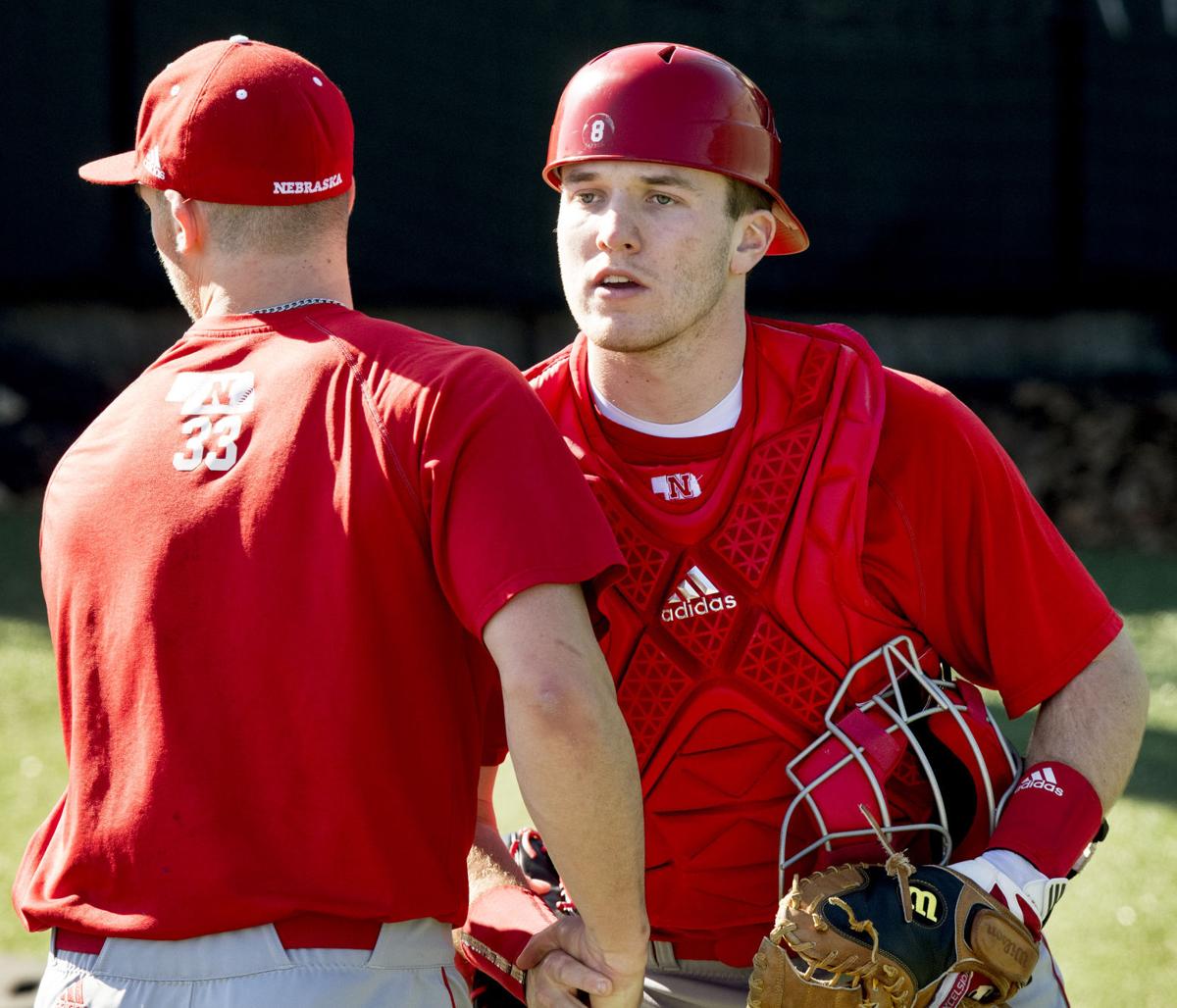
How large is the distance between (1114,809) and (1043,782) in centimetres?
324

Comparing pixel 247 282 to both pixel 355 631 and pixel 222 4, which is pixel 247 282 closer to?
pixel 355 631

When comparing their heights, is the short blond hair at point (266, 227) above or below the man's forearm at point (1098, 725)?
above

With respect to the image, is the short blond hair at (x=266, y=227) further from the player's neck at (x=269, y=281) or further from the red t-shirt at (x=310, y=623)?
the red t-shirt at (x=310, y=623)

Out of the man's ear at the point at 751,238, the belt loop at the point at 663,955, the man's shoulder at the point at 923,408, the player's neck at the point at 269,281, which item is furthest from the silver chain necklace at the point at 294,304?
the belt loop at the point at 663,955

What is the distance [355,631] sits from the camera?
2.17 m

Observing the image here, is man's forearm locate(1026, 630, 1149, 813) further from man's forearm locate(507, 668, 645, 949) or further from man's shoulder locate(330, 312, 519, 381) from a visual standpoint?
man's shoulder locate(330, 312, 519, 381)

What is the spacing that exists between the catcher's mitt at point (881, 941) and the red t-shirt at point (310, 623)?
1.67 feet

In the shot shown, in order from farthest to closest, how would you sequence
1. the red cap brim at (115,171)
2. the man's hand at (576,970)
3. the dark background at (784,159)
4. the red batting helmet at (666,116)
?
the dark background at (784,159) < the red batting helmet at (666,116) < the red cap brim at (115,171) < the man's hand at (576,970)

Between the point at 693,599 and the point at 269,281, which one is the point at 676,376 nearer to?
the point at 693,599

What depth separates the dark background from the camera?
932cm

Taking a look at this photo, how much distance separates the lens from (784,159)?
934 centimetres

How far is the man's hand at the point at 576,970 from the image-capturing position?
232cm

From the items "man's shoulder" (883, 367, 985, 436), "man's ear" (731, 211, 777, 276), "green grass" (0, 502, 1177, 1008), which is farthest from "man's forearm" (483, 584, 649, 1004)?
"green grass" (0, 502, 1177, 1008)

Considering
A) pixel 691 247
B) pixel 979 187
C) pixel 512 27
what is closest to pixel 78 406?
pixel 512 27
